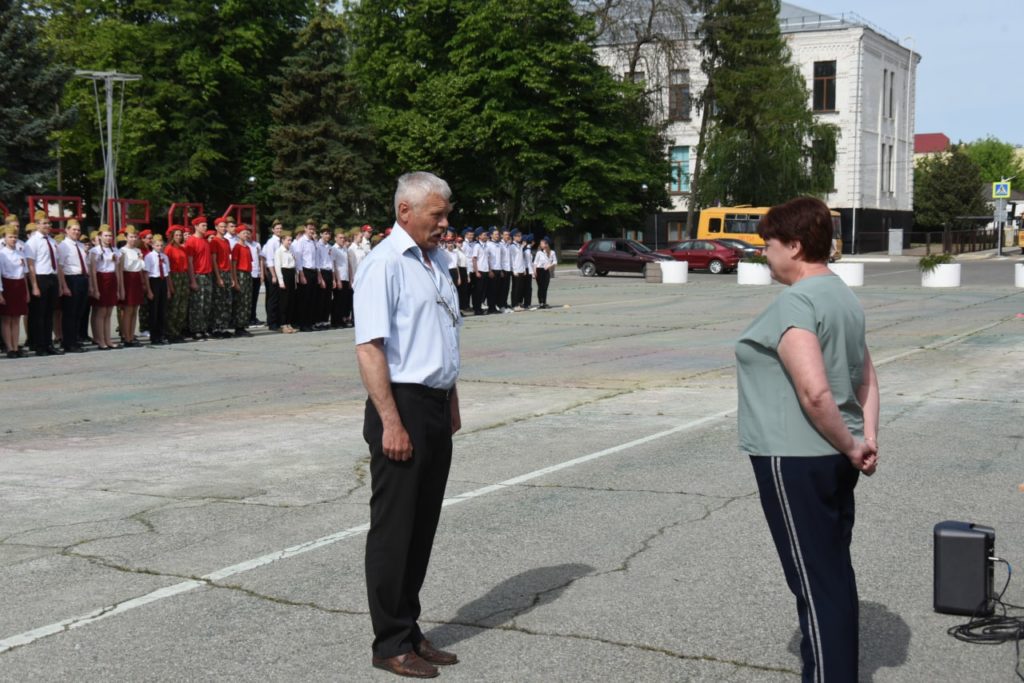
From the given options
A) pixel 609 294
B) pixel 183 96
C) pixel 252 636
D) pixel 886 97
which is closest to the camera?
pixel 252 636

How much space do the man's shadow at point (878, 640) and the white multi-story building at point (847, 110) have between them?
67.2 metres

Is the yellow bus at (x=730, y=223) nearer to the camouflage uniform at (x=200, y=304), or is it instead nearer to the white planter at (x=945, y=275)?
the white planter at (x=945, y=275)

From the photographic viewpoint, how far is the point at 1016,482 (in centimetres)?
815

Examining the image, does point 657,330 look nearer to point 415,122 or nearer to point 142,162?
point 415,122

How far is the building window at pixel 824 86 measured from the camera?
249ft

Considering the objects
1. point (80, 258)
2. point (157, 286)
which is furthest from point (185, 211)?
point (80, 258)

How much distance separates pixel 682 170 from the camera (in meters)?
77.2

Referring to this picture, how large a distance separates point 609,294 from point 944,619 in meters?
29.9

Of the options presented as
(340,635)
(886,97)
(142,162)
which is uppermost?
(886,97)

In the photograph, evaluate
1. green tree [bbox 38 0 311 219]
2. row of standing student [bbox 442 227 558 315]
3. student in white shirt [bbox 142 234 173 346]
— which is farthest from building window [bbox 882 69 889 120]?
student in white shirt [bbox 142 234 173 346]

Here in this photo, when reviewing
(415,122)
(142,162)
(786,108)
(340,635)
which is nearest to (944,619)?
(340,635)

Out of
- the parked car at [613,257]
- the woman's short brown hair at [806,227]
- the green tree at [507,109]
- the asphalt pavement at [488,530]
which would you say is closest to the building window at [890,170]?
the green tree at [507,109]

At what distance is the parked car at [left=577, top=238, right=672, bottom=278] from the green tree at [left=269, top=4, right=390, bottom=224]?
533 inches

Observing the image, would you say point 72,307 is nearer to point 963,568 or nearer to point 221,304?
point 221,304
